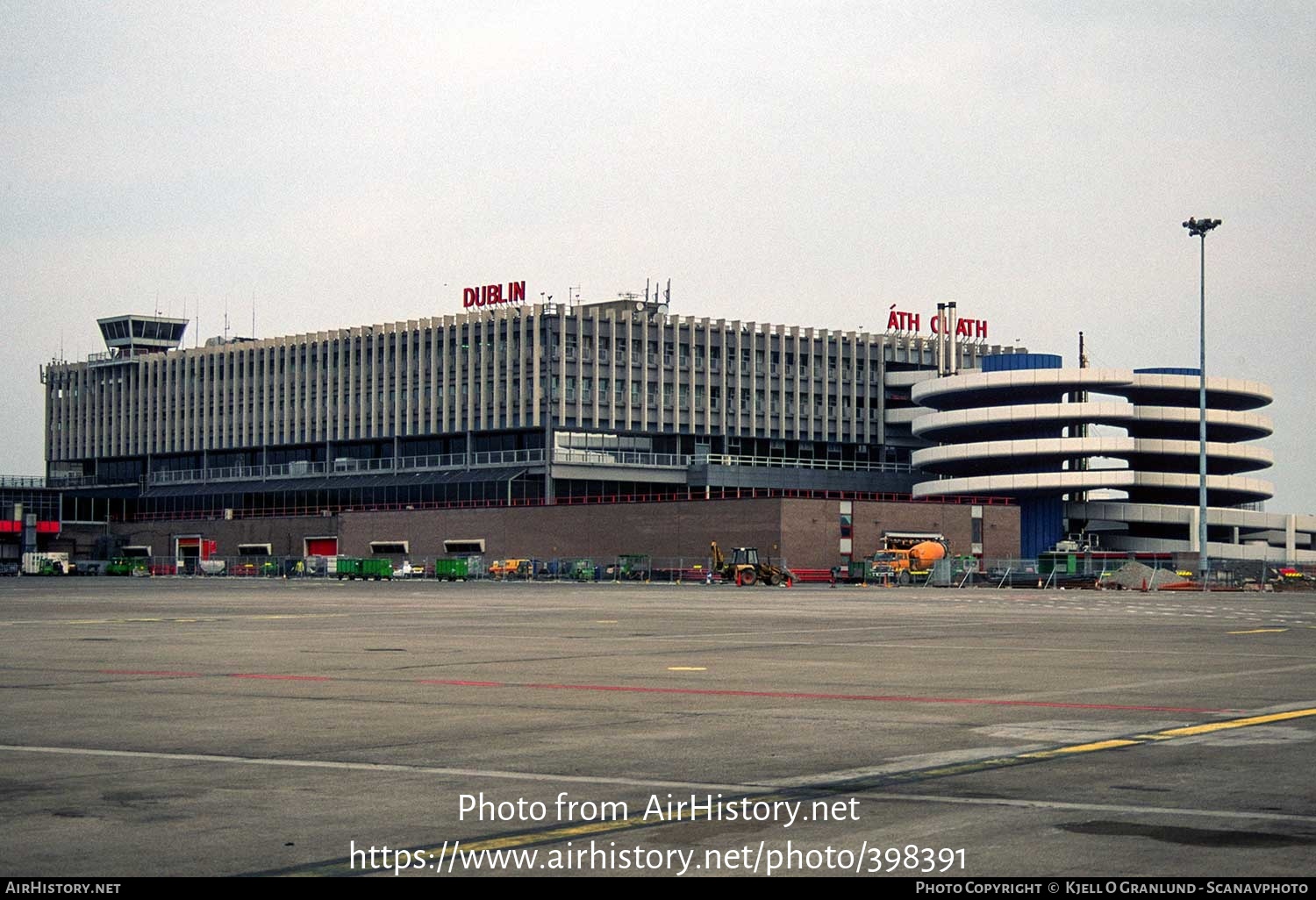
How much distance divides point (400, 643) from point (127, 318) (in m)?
176

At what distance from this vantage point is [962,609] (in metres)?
55.2

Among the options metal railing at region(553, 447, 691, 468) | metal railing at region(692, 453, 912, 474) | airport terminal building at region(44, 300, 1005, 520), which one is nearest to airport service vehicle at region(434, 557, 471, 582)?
airport terminal building at region(44, 300, 1005, 520)

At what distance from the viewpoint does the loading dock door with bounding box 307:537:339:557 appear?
531 feet

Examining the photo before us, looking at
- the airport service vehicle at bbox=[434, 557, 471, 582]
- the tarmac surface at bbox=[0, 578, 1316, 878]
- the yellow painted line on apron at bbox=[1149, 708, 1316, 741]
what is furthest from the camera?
the airport service vehicle at bbox=[434, 557, 471, 582]

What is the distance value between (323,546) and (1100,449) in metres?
77.4

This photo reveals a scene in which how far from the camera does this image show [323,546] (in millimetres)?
163625

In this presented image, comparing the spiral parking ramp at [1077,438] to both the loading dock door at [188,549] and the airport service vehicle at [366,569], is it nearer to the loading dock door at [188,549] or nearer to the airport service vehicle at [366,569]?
the airport service vehicle at [366,569]

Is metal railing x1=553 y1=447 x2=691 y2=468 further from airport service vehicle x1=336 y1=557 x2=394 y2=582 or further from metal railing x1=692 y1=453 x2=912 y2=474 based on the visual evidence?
airport service vehicle x1=336 y1=557 x2=394 y2=582

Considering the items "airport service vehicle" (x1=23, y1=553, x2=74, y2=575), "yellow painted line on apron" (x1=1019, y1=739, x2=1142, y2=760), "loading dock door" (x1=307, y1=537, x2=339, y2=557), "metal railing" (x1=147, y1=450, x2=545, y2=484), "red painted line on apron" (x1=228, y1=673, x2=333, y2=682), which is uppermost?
"metal railing" (x1=147, y1=450, x2=545, y2=484)

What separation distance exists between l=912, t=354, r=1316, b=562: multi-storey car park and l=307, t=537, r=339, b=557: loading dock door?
5893 centimetres

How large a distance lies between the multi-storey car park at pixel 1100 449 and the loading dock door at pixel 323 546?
193 ft

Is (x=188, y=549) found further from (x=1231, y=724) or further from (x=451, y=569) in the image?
(x=1231, y=724)
